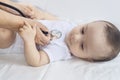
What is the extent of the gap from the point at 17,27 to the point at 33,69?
0.53 feet

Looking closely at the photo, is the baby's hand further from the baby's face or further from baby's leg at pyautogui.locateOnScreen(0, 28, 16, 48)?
the baby's face

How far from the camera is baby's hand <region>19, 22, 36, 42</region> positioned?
3.06 ft

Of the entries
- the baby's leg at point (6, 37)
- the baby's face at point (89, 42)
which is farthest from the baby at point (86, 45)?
the baby's leg at point (6, 37)

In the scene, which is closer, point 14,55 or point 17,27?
point 17,27

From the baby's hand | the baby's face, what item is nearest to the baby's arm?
the baby's hand

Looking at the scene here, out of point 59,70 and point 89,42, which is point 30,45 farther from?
point 89,42

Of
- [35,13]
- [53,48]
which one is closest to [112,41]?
[53,48]

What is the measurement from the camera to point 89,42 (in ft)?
3.44

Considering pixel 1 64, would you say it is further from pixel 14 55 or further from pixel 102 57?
pixel 102 57

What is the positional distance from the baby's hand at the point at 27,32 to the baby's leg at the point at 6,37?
7 centimetres

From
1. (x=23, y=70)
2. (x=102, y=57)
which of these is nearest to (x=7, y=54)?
(x=23, y=70)

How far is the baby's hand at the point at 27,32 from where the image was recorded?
36.8 inches

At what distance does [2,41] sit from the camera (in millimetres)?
1003

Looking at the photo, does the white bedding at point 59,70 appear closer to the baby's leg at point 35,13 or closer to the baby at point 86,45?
the baby at point 86,45
